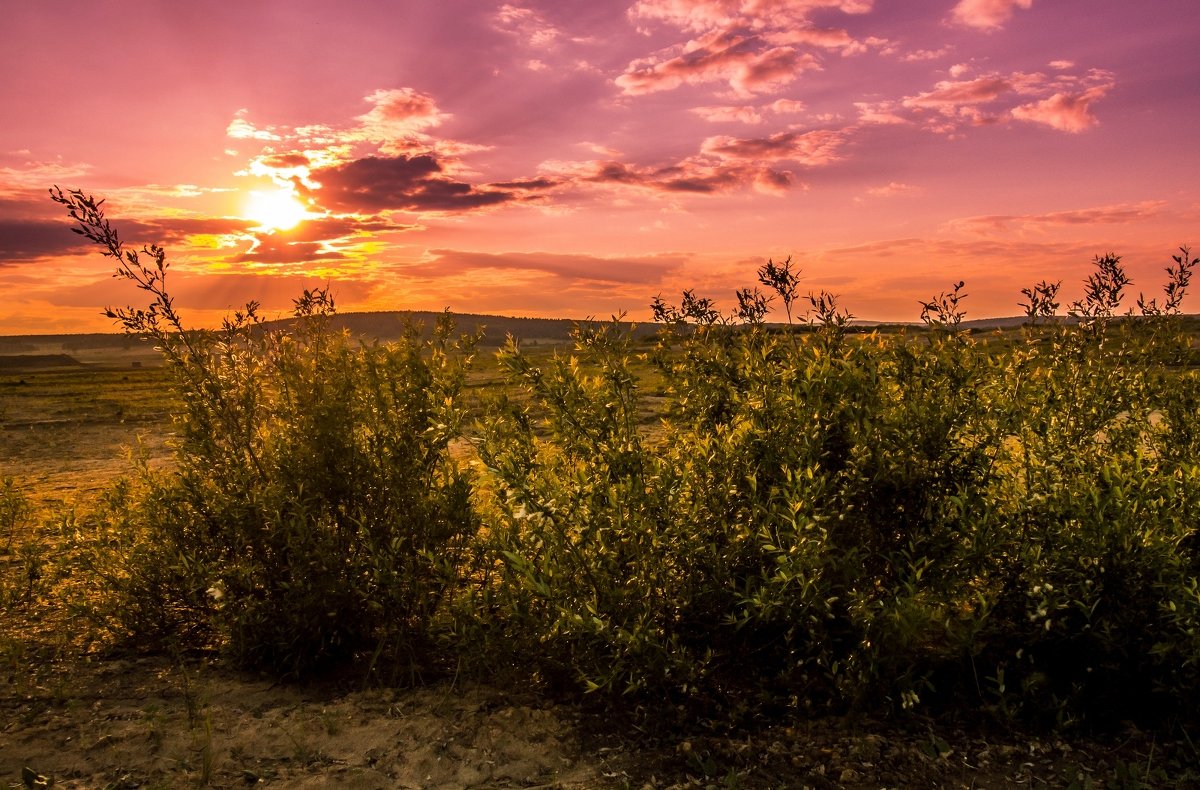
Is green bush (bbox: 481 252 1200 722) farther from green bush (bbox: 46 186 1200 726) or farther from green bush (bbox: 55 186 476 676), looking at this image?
green bush (bbox: 55 186 476 676)

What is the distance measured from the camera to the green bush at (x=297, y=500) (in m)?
7.02

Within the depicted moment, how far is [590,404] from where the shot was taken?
21.1 ft

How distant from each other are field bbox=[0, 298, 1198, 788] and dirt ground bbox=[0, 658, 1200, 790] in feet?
0.05

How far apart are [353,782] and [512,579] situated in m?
1.85

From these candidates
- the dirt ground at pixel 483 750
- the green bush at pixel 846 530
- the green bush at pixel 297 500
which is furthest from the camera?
the green bush at pixel 297 500

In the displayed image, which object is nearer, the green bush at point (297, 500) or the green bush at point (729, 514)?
the green bush at point (729, 514)

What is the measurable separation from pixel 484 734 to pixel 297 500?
265cm

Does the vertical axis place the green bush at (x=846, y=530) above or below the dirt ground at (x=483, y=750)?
above

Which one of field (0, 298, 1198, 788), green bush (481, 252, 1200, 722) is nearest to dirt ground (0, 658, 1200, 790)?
field (0, 298, 1198, 788)

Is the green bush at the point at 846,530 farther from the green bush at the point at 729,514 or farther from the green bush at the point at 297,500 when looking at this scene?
the green bush at the point at 297,500

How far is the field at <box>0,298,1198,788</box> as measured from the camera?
18.1 feet

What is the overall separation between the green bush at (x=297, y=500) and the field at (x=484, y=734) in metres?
0.34

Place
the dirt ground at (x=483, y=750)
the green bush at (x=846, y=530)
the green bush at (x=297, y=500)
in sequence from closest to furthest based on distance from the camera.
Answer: the dirt ground at (x=483, y=750) → the green bush at (x=846, y=530) → the green bush at (x=297, y=500)

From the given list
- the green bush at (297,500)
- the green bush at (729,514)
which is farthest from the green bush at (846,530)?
the green bush at (297,500)
